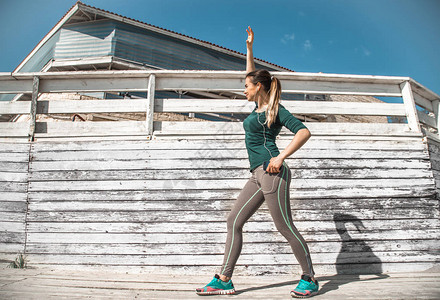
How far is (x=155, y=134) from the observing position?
12.9ft

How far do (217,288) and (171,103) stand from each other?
2495 mm

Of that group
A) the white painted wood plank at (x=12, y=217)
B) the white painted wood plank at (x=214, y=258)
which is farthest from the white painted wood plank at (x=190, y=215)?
the white painted wood plank at (x=214, y=258)

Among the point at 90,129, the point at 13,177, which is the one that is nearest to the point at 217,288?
the point at 90,129

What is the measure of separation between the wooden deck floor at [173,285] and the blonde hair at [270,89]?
1503 mm

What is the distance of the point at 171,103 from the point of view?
13.3ft

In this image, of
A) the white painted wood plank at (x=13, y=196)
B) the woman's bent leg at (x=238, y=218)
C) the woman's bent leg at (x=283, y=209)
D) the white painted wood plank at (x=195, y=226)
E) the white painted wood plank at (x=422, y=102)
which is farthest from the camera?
the white painted wood plank at (x=422, y=102)

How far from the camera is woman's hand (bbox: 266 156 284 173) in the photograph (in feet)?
7.71

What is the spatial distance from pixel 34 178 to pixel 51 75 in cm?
144

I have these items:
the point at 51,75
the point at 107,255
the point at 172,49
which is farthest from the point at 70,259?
the point at 172,49

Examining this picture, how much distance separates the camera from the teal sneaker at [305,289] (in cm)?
232

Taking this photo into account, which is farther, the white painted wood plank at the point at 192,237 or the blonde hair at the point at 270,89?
the white painted wood plank at the point at 192,237

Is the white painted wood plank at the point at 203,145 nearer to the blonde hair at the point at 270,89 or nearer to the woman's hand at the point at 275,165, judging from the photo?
the blonde hair at the point at 270,89

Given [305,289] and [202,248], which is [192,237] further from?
[305,289]

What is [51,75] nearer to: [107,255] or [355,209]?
[107,255]
